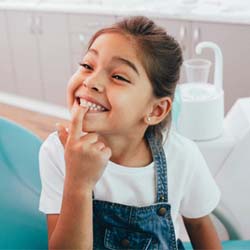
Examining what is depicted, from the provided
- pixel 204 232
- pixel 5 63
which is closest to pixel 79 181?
pixel 204 232

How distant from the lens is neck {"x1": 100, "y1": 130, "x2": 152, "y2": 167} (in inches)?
37.7

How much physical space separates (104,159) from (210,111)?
65 cm

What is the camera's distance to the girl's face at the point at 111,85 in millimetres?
829

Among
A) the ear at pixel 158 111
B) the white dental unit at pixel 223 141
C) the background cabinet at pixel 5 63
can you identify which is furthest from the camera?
the background cabinet at pixel 5 63

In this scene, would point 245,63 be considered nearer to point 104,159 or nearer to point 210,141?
point 210,141

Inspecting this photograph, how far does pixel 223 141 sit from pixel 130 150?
0.48 metres

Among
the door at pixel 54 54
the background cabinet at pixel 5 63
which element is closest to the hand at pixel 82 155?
the door at pixel 54 54

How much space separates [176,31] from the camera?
107 inches

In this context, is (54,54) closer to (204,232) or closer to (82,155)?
(204,232)

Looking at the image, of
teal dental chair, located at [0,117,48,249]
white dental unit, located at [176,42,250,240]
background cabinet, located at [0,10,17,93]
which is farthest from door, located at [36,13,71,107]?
teal dental chair, located at [0,117,48,249]

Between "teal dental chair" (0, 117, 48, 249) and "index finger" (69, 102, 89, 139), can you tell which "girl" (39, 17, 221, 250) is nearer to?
"index finger" (69, 102, 89, 139)

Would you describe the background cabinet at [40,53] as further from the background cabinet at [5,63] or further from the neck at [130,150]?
the neck at [130,150]

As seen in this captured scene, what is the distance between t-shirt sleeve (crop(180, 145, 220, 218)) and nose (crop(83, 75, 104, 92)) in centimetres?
30

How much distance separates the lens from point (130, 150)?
99 cm
